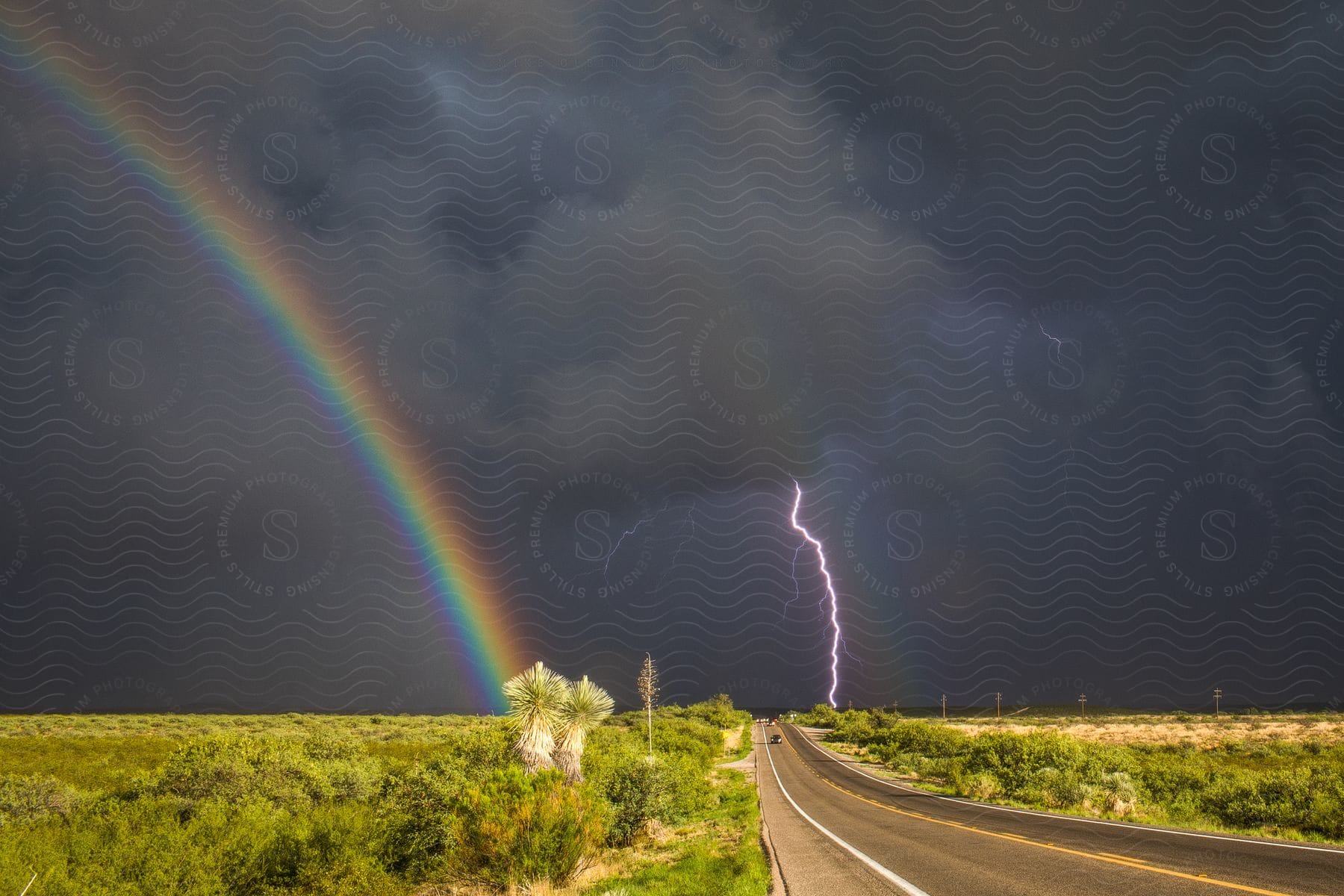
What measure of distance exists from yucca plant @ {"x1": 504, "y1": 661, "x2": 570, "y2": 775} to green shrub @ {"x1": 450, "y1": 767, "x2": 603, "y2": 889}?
16.4 ft

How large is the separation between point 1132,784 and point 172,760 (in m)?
33.3

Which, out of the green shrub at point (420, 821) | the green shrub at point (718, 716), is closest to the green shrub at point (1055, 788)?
the green shrub at point (420, 821)

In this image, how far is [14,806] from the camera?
70.1 ft

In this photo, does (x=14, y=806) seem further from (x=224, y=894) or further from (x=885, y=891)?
(x=885, y=891)

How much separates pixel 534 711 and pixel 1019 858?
1309cm

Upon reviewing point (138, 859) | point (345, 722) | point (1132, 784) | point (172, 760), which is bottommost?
point (345, 722)

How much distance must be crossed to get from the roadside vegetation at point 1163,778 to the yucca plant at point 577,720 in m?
14.8

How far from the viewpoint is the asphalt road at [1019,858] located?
384 inches

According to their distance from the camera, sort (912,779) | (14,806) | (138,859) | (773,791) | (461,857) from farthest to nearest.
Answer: (912,779)
(773,791)
(14,806)
(461,857)
(138,859)

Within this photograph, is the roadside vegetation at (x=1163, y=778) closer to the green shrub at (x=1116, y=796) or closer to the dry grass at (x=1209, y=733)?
the green shrub at (x=1116, y=796)

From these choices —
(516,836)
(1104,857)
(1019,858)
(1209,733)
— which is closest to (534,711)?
(516,836)

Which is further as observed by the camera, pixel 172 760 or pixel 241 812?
pixel 172 760

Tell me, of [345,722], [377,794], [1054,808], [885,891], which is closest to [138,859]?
[377,794]

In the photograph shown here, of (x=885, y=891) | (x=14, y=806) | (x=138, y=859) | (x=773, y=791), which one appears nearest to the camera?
(x=885, y=891)
